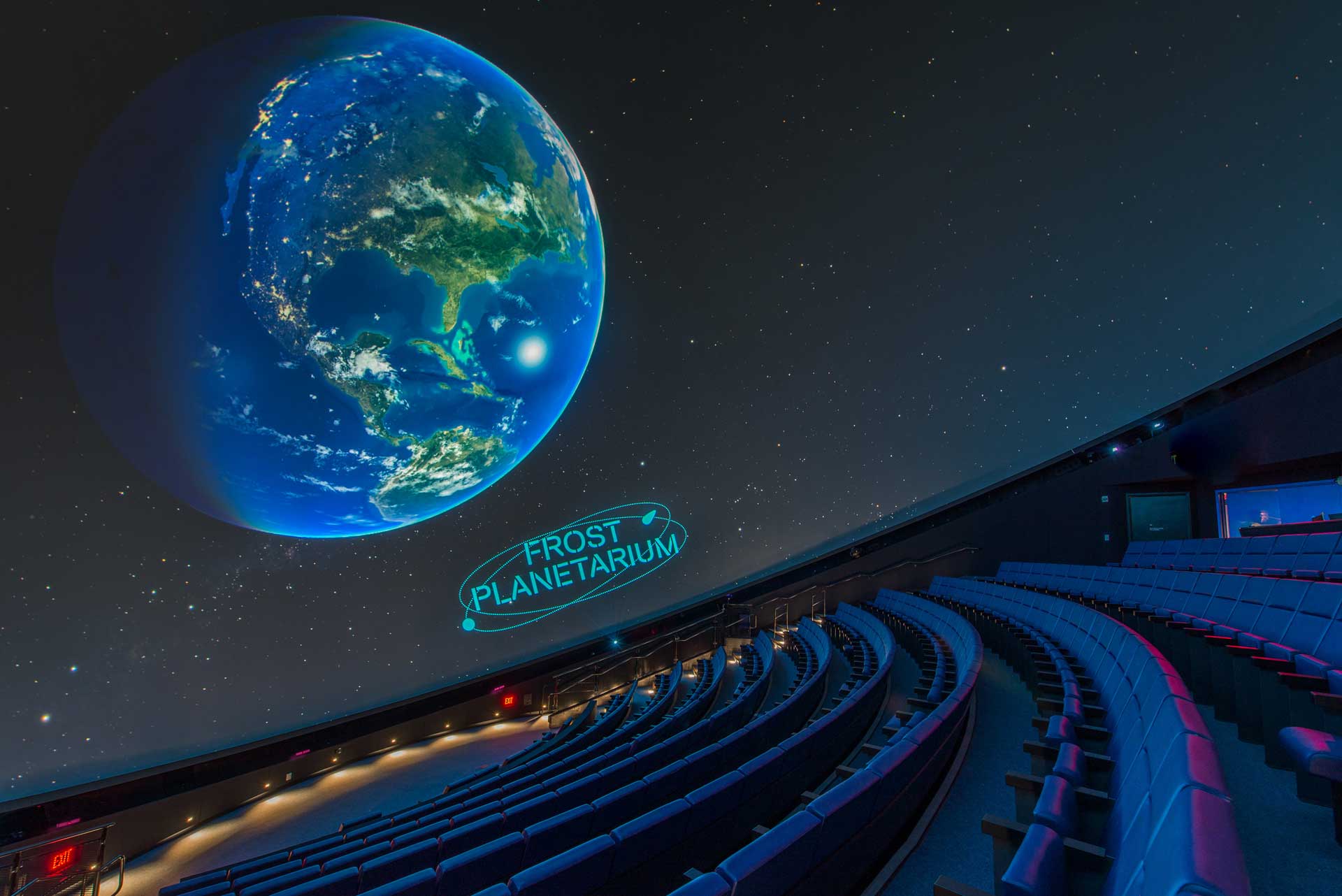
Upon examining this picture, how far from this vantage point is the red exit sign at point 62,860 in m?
3.15

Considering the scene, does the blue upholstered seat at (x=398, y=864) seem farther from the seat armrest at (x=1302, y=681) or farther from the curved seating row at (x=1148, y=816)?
the seat armrest at (x=1302, y=681)

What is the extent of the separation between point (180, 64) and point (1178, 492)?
406 inches

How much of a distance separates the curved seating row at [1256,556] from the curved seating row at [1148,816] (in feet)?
9.01

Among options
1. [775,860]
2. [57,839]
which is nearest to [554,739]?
[57,839]

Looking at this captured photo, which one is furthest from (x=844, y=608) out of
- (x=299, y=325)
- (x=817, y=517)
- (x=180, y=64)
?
(x=180, y=64)

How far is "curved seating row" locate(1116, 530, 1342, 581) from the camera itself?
3.60 meters

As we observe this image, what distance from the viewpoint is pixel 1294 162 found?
4832 mm

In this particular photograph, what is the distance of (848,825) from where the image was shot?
1.16 metres

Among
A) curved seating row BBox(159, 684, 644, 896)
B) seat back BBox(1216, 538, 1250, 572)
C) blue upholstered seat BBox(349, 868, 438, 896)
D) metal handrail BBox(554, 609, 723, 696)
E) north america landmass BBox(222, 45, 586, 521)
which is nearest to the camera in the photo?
blue upholstered seat BBox(349, 868, 438, 896)

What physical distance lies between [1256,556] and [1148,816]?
539 centimetres

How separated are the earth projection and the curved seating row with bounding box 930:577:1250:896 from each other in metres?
3.79

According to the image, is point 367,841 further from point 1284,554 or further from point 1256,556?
point 1256,556

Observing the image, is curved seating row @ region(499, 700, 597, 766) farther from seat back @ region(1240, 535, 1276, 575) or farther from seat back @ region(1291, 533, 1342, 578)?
seat back @ region(1240, 535, 1276, 575)

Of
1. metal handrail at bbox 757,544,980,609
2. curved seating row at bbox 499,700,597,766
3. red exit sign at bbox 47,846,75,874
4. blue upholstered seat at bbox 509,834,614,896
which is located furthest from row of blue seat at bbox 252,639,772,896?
metal handrail at bbox 757,544,980,609
